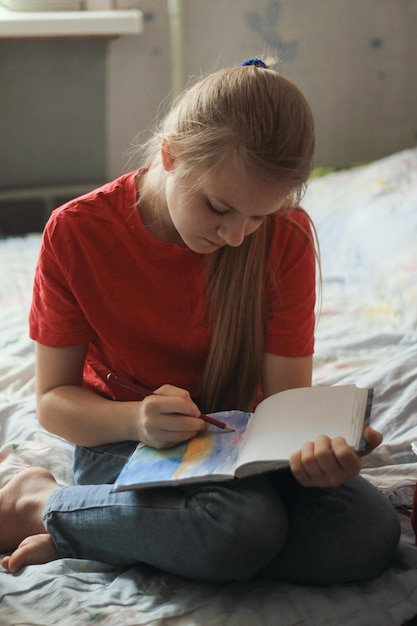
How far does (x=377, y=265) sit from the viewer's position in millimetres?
1647

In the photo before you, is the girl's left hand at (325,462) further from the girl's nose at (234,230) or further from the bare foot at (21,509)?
the bare foot at (21,509)

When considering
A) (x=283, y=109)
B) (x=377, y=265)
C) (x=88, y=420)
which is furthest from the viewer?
(x=377, y=265)

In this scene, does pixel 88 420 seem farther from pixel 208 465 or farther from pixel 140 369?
pixel 208 465

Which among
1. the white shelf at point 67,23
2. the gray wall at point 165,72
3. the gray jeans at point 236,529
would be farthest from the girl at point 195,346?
the gray wall at point 165,72

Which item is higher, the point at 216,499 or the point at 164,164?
the point at 164,164

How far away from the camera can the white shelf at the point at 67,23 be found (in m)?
1.85

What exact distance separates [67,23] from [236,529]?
1362 mm

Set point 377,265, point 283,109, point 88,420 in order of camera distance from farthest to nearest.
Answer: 1. point 377,265
2. point 88,420
3. point 283,109

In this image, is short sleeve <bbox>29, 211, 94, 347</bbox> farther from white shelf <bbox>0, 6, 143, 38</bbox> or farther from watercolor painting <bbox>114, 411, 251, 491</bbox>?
white shelf <bbox>0, 6, 143, 38</bbox>

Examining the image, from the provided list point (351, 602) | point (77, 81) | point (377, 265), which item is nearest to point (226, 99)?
point (351, 602)

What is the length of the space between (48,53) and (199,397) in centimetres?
132

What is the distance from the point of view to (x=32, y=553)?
3.12ft

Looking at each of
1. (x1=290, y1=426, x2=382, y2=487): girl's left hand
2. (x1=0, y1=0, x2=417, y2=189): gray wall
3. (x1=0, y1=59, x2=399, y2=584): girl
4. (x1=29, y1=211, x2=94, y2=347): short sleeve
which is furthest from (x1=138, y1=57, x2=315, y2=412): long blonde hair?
(x1=0, y1=0, x2=417, y2=189): gray wall

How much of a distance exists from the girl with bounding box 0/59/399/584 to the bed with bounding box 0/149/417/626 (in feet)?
0.09
